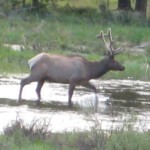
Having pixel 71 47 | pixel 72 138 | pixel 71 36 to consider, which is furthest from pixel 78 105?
pixel 71 36

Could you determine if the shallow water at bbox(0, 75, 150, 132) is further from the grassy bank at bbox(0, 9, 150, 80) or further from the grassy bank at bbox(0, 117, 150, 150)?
the grassy bank at bbox(0, 9, 150, 80)

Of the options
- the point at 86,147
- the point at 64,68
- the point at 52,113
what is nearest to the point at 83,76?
the point at 64,68

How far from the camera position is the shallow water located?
15.8 metres

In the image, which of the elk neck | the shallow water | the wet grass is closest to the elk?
the elk neck

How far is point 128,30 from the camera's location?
3703 centimetres

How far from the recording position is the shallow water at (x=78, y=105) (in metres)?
15.8

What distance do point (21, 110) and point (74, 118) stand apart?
1.32 meters

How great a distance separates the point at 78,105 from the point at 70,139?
6406 mm

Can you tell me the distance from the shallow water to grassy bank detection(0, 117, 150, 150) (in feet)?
1.95

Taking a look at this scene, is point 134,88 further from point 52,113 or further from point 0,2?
point 0,2

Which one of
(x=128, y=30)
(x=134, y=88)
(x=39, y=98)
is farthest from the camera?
(x=128, y=30)

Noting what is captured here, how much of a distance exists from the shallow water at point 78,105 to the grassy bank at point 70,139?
596mm

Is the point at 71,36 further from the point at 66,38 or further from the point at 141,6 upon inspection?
the point at 141,6

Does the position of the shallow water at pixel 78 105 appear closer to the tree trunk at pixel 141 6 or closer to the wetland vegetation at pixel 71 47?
the wetland vegetation at pixel 71 47
